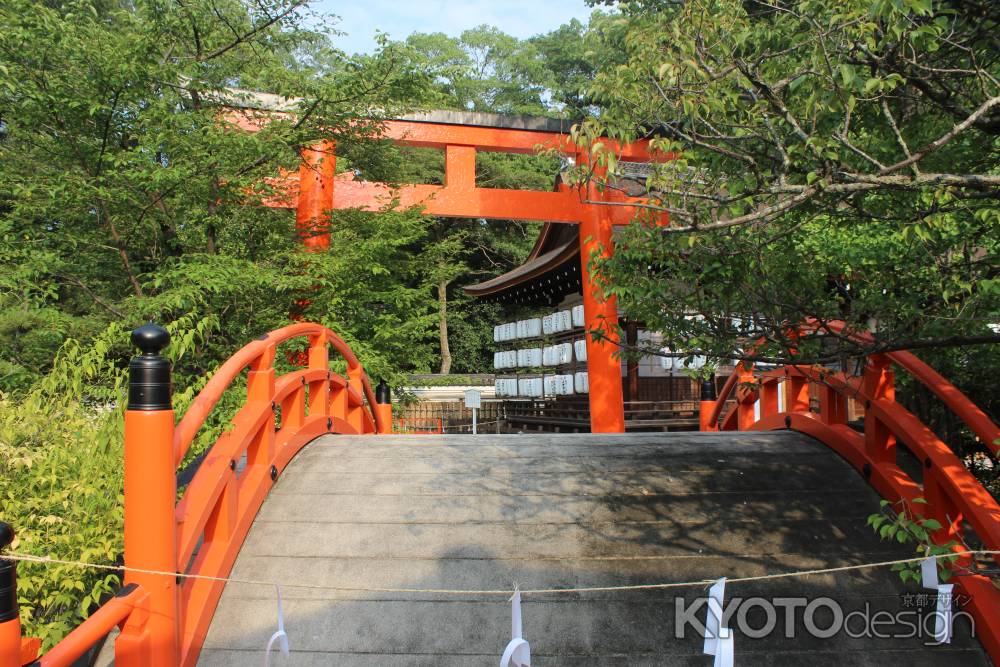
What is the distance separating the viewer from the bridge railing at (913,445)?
2.91 meters

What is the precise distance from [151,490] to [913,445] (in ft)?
10.5

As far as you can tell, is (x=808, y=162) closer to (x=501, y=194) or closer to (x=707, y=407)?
(x=707, y=407)

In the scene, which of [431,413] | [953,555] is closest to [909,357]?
[953,555]

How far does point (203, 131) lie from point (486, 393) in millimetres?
16277

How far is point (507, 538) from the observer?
3.38m

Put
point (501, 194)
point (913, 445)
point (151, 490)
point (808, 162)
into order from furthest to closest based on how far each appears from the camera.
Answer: point (501, 194) → point (913, 445) → point (808, 162) → point (151, 490)

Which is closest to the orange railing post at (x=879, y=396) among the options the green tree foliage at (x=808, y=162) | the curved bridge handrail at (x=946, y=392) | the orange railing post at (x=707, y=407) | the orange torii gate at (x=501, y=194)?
the curved bridge handrail at (x=946, y=392)

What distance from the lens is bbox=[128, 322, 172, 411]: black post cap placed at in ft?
8.07

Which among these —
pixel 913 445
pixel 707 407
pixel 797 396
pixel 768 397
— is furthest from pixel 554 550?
pixel 707 407

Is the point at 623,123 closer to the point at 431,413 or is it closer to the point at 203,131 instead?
the point at 203,131

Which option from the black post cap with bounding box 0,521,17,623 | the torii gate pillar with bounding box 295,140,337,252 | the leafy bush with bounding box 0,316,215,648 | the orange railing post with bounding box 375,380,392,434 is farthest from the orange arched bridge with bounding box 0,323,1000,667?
the torii gate pillar with bounding box 295,140,337,252

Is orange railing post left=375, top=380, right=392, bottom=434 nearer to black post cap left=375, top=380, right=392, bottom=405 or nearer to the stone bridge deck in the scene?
black post cap left=375, top=380, right=392, bottom=405

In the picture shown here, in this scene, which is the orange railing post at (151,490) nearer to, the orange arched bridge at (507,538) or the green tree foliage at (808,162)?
the orange arched bridge at (507,538)

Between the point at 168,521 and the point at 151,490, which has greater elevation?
the point at 151,490
